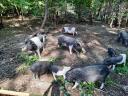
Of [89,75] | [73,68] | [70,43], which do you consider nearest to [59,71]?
[73,68]

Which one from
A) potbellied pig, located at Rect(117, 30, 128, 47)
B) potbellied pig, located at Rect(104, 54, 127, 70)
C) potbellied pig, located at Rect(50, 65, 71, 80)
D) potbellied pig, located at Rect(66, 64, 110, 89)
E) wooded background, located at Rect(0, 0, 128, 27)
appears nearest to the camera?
potbellied pig, located at Rect(66, 64, 110, 89)

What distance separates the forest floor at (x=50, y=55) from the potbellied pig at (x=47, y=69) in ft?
0.55

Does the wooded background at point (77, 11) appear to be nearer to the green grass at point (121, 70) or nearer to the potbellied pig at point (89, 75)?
the green grass at point (121, 70)

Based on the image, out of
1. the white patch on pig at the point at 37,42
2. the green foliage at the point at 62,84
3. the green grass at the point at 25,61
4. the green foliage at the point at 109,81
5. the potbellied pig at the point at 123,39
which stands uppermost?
the white patch on pig at the point at 37,42

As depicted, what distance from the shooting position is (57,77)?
7.55 meters

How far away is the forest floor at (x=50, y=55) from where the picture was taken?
725 centimetres

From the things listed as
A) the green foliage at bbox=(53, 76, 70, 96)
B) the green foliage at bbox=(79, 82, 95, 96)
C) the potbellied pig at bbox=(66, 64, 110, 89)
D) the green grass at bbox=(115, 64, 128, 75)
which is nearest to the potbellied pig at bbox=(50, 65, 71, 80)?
the green foliage at bbox=(53, 76, 70, 96)

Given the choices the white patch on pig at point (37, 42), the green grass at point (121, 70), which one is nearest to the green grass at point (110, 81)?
the green grass at point (121, 70)

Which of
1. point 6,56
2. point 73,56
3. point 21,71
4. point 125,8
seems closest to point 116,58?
point 73,56

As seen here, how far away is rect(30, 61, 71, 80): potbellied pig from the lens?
7484mm

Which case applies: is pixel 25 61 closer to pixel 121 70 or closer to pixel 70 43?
pixel 70 43

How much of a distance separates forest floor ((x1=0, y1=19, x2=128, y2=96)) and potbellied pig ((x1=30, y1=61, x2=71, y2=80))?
17 centimetres

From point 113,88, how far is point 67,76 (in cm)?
128

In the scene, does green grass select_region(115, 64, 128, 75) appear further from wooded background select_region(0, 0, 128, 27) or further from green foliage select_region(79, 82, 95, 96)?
wooded background select_region(0, 0, 128, 27)
